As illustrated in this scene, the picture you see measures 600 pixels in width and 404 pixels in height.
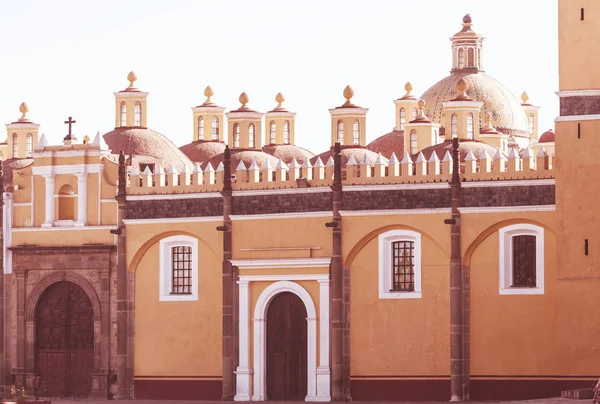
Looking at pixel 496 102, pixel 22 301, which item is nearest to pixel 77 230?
pixel 22 301

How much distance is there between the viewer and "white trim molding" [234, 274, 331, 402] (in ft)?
191

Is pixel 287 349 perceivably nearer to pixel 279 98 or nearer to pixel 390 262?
pixel 390 262

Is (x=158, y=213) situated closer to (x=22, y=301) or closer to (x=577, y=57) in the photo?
(x=22, y=301)

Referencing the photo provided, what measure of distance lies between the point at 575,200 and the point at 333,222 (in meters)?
7.33

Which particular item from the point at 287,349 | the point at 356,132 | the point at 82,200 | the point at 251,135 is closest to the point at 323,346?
the point at 287,349

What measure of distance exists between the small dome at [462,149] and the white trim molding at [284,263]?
19.0ft

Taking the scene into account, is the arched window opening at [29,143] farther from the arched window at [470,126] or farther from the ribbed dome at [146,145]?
the arched window at [470,126]

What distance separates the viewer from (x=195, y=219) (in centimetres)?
6025

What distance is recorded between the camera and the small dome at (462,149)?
6316 cm

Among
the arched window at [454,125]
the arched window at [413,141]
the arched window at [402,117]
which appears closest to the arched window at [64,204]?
the arched window at [454,125]

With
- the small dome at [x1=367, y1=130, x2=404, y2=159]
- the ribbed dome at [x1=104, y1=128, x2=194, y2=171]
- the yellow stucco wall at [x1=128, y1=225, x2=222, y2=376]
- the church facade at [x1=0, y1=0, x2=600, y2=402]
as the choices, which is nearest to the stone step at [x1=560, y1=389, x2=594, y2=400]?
the church facade at [x1=0, y1=0, x2=600, y2=402]

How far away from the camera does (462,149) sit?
65.2 m

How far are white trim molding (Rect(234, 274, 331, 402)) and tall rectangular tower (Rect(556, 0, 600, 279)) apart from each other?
7.50 m

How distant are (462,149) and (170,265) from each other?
34.8 feet
